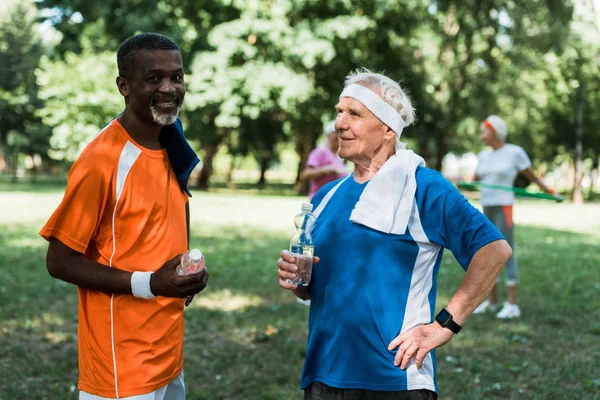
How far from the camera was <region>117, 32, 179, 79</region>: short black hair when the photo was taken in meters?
3.09

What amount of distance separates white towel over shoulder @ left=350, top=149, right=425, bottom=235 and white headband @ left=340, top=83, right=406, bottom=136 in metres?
0.16

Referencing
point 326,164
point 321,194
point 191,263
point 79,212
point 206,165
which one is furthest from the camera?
point 206,165

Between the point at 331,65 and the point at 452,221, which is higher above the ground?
the point at 331,65

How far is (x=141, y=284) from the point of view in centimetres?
290

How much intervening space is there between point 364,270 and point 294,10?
103ft

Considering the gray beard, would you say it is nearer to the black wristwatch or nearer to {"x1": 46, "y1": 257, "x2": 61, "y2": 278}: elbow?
{"x1": 46, "y1": 257, "x2": 61, "y2": 278}: elbow

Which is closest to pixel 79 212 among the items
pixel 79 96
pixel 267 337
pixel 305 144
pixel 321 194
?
pixel 321 194

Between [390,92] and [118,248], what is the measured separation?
1.47 meters

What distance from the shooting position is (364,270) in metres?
3.12

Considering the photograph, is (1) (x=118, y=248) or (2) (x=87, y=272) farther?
(1) (x=118, y=248)

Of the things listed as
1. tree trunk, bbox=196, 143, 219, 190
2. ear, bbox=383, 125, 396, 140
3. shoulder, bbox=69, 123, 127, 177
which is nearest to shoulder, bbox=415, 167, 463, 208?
ear, bbox=383, 125, 396, 140

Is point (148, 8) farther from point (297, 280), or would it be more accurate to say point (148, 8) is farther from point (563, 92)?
point (563, 92)

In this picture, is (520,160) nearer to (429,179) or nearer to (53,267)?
(429,179)

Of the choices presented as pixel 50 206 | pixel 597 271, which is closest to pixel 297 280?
pixel 597 271
